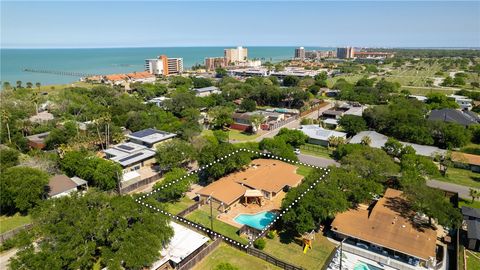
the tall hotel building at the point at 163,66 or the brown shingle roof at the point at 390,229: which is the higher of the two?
the tall hotel building at the point at 163,66

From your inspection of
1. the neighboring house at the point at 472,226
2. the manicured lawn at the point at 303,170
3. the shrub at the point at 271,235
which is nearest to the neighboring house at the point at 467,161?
the neighboring house at the point at 472,226

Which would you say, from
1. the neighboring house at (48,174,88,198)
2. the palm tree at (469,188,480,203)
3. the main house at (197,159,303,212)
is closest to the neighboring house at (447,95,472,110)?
the palm tree at (469,188,480,203)

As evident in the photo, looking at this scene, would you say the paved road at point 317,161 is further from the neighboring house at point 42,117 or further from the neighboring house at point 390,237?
the neighboring house at point 42,117

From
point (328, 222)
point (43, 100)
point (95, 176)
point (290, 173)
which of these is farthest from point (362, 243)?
point (43, 100)

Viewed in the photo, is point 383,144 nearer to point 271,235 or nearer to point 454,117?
point 454,117

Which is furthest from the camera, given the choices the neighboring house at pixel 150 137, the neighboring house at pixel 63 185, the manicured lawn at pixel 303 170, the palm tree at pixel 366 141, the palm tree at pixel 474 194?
the neighboring house at pixel 150 137

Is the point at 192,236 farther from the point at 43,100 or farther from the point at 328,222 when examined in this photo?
the point at 43,100

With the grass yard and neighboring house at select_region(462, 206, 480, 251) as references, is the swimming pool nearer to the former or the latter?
the grass yard
